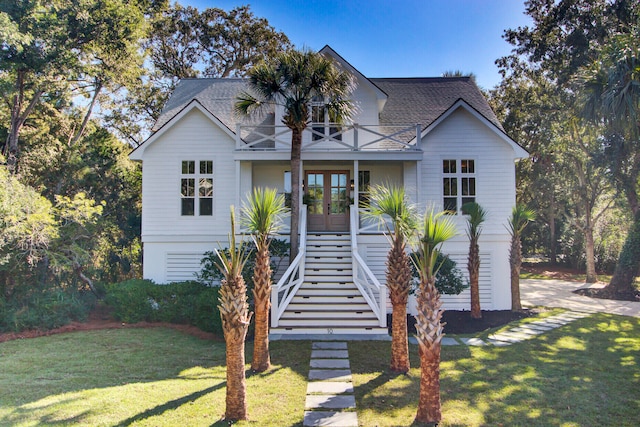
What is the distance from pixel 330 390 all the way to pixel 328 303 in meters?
4.31

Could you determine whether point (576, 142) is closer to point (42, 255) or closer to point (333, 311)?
point (333, 311)

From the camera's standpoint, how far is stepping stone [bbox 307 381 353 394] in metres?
6.80

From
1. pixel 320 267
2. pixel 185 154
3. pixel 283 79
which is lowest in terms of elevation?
pixel 320 267

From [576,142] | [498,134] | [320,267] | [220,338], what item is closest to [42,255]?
[220,338]

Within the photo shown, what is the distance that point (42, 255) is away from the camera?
12367mm

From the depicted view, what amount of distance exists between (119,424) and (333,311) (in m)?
6.18

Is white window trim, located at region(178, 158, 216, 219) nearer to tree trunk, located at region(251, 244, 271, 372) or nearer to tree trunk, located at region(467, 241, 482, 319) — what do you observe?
tree trunk, located at region(251, 244, 271, 372)

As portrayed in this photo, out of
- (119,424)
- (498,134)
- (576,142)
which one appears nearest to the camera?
(119,424)

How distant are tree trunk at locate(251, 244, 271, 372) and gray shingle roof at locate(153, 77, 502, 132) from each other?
326 inches

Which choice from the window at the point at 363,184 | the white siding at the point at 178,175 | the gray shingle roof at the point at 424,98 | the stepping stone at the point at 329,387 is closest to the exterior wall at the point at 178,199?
the white siding at the point at 178,175

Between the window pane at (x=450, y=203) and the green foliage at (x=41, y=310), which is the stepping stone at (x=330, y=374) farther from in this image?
the window pane at (x=450, y=203)

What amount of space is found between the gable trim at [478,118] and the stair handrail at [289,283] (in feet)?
17.6

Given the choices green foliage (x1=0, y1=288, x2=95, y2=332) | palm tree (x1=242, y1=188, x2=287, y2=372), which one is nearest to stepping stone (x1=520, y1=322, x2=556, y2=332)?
palm tree (x1=242, y1=188, x2=287, y2=372)

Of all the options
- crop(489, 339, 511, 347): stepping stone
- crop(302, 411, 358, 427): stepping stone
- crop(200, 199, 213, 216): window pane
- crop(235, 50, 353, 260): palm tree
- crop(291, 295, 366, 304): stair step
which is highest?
crop(235, 50, 353, 260): palm tree
